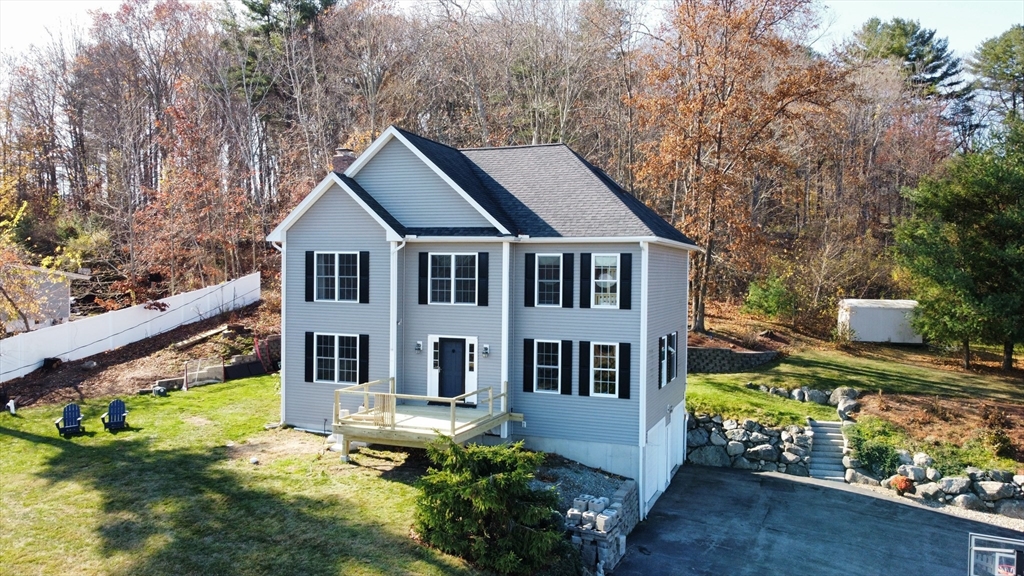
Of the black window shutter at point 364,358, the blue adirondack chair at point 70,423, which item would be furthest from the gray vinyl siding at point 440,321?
the blue adirondack chair at point 70,423

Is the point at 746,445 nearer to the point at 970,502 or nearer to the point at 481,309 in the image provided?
the point at 970,502

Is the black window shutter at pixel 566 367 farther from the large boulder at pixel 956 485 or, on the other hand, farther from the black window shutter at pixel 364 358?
the large boulder at pixel 956 485

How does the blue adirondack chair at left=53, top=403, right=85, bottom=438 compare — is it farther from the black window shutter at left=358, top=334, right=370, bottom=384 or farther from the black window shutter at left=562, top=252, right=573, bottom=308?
the black window shutter at left=562, top=252, right=573, bottom=308

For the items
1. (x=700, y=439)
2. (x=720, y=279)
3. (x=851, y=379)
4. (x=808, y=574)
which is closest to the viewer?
(x=808, y=574)

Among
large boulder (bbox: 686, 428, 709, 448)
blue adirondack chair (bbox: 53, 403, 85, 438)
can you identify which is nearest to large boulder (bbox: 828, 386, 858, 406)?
large boulder (bbox: 686, 428, 709, 448)

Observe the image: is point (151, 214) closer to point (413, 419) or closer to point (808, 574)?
point (413, 419)

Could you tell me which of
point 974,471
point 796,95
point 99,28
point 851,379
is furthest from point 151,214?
→ point 974,471
